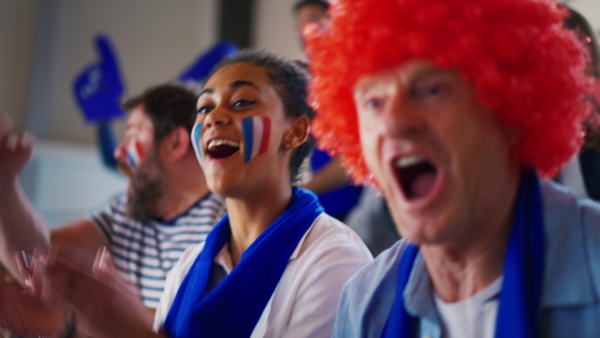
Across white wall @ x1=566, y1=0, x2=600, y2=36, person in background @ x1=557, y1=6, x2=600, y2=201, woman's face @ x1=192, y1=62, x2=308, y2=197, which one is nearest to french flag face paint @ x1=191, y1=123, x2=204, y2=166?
woman's face @ x1=192, y1=62, x2=308, y2=197

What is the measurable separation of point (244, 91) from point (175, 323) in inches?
21.2

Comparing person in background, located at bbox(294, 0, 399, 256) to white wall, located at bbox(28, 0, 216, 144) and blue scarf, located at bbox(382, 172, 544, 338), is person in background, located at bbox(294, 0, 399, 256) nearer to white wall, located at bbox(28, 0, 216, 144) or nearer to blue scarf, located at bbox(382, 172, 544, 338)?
blue scarf, located at bbox(382, 172, 544, 338)

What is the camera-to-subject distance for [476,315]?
2.75 ft

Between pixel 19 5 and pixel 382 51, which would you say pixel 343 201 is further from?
pixel 19 5

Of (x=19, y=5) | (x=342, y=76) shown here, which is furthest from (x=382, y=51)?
(x=19, y=5)

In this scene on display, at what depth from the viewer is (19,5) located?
4.23 meters

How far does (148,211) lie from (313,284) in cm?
88

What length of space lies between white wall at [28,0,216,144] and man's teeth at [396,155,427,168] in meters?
4.01

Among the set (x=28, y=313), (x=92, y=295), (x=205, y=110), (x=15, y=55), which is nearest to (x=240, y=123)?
(x=205, y=110)

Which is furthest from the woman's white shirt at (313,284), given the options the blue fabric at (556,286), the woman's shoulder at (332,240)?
the blue fabric at (556,286)

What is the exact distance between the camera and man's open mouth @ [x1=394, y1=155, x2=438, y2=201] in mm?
824

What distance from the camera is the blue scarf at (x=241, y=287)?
1.17 m

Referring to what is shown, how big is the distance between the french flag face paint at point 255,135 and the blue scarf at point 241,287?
15cm

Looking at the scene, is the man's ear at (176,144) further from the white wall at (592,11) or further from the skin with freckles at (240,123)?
the white wall at (592,11)
